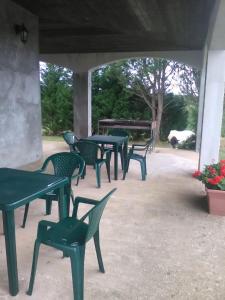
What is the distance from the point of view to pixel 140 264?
2285 mm

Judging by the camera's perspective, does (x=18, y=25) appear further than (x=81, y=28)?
No

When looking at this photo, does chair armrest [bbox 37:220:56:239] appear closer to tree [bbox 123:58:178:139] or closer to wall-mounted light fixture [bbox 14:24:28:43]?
wall-mounted light fixture [bbox 14:24:28:43]

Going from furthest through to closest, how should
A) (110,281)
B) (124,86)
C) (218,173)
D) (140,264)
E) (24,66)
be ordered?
(124,86) < (24,66) < (218,173) < (140,264) < (110,281)

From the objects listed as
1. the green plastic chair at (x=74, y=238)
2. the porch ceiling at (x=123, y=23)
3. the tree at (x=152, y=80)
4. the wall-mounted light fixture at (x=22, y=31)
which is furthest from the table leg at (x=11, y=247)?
the tree at (x=152, y=80)

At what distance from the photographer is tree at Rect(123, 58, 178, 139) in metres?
10.6

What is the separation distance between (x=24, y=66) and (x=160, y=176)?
316cm

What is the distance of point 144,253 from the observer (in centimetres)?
245

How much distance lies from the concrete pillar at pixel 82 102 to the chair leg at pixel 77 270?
7203 mm

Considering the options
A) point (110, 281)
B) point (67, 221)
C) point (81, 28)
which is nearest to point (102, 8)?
point (81, 28)

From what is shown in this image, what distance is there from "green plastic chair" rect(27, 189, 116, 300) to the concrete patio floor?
0.19m

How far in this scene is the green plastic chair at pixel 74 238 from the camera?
1718mm

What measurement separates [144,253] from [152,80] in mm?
9213

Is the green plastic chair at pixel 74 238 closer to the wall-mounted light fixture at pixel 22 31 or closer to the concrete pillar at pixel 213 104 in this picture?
the concrete pillar at pixel 213 104

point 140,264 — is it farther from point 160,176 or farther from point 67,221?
point 160,176
